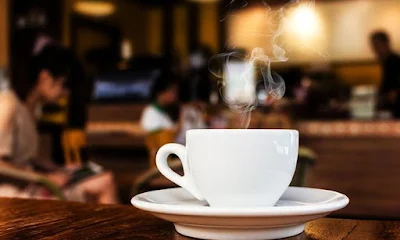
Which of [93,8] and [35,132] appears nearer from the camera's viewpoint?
[35,132]

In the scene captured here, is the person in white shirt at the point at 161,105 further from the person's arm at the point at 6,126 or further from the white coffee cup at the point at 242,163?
the white coffee cup at the point at 242,163

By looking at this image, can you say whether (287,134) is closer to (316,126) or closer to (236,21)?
(316,126)

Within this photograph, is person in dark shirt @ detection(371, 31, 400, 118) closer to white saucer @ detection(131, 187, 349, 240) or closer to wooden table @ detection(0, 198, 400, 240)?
wooden table @ detection(0, 198, 400, 240)

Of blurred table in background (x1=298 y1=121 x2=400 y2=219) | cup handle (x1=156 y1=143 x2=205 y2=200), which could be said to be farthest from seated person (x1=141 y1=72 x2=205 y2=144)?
cup handle (x1=156 y1=143 x2=205 y2=200)

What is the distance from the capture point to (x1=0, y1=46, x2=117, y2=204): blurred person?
2537mm

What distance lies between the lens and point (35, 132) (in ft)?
9.20

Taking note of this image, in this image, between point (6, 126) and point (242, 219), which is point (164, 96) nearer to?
point (6, 126)

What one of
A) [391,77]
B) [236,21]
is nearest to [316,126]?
[391,77]

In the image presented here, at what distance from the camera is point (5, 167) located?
2328mm

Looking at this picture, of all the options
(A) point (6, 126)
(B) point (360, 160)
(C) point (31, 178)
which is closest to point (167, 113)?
(B) point (360, 160)

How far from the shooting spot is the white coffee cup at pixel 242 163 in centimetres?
73

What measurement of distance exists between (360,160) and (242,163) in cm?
362

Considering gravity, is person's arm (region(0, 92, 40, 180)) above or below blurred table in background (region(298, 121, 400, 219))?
above

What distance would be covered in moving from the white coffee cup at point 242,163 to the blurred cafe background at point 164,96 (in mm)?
240
